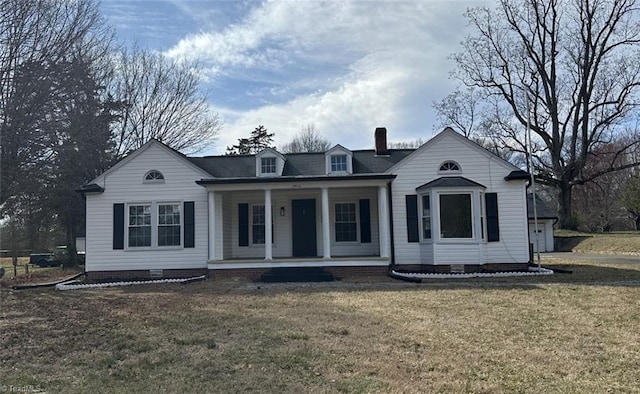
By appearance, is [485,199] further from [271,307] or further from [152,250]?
[152,250]

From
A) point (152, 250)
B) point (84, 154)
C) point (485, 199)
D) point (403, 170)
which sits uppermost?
point (84, 154)

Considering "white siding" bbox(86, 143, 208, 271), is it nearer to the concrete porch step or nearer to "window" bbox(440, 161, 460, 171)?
the concrete porch step

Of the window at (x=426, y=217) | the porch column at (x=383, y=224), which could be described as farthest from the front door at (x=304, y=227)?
the window at (x=426, y=217)

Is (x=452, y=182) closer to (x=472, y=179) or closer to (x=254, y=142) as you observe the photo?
(x=472, y=179)

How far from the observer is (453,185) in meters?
15.0

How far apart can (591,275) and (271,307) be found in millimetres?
10166

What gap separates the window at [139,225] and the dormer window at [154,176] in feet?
3.06

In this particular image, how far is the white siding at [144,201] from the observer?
631 inches

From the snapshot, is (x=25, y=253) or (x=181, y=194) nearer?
(x=181, y=194)

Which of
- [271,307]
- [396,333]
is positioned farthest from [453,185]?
[396,333]

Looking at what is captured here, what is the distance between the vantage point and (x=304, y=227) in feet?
56.8

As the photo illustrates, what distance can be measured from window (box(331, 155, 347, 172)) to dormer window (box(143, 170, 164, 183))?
5.95 metres

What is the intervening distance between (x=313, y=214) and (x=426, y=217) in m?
4.18

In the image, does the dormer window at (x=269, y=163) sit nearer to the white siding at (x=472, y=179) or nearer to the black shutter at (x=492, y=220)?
the white siding at (x=472, y=179)
